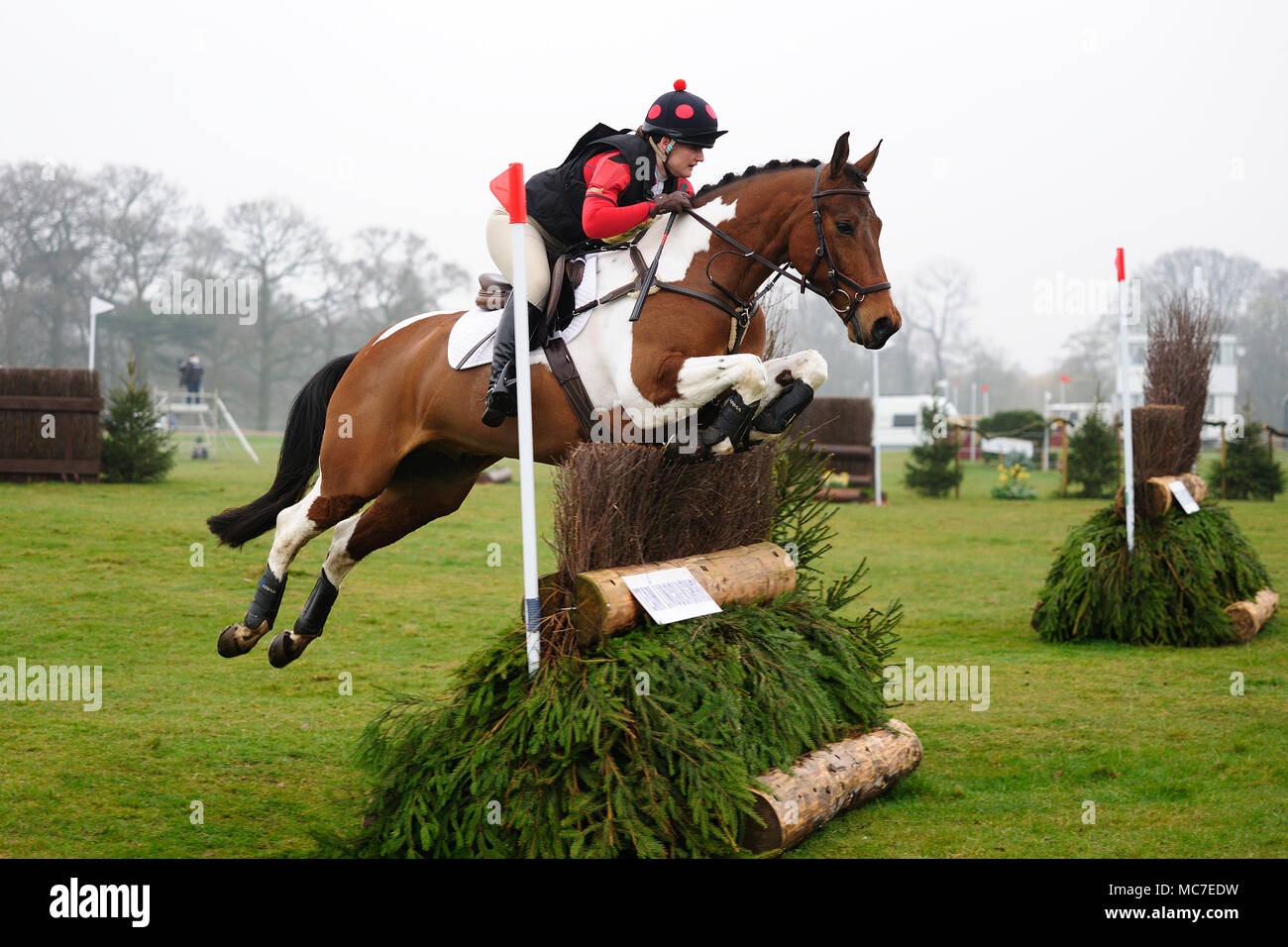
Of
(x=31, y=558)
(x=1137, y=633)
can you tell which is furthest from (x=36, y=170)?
(x=1137, y=633)

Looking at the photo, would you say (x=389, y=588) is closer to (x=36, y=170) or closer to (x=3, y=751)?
(x=3, y=751)

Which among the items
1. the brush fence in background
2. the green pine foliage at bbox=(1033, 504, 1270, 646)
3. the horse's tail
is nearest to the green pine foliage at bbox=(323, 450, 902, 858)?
the horse's tail

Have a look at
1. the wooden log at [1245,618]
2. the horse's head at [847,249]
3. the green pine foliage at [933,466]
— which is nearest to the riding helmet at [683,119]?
the horse's head at [847,249]

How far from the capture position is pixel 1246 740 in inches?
199

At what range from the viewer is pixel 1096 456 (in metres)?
18.8

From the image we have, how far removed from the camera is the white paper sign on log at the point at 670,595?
3.56 metres

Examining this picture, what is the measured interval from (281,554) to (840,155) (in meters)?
2.93

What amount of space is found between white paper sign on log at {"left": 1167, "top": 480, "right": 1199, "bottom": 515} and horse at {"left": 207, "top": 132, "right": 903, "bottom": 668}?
4712mm

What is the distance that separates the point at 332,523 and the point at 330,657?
2461mm

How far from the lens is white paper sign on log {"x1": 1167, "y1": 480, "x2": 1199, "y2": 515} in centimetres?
767

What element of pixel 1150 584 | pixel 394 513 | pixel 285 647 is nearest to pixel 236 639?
pixel 285 647

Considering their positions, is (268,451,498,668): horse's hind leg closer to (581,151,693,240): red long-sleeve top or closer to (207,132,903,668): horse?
(207,132,903,668): horse

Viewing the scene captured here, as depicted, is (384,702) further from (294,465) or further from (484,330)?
(484,330)

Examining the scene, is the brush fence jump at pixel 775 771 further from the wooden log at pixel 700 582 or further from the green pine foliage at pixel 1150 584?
the green pine foliage at pixel 1150 584
